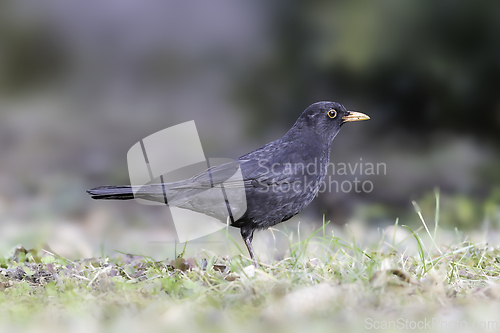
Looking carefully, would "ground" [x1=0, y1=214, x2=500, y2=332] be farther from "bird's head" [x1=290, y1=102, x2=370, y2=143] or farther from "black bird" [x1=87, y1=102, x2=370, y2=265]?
"bird's head" [x1=290, y1=102, x2=370, y2=143]

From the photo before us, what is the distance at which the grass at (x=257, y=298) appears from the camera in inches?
68.6

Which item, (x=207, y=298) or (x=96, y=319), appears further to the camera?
(x=207, y=298)

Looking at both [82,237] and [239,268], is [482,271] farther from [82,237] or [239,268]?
[82,237]

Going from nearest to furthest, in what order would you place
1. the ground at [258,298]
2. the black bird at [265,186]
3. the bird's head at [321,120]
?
the ground at [258,298], the black bird at [265,186], the bird's head at [321,120]

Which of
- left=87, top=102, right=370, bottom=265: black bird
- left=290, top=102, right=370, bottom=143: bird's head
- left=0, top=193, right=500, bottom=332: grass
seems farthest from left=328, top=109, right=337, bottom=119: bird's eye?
left=0, top=193, right=500, bottom=332: grass

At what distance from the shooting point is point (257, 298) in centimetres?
216

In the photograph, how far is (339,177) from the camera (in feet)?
21.1

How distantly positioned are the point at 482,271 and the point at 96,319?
2583mm

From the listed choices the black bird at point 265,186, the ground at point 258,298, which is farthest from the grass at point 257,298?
the black bird at point 265,186

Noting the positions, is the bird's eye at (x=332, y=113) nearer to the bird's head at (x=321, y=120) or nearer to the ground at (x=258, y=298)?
the bird's head at (x=321, y=120)

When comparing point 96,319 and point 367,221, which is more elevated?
point 96,319

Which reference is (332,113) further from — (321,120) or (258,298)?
(258,298)

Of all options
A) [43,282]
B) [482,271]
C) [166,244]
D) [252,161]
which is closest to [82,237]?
[166,244]

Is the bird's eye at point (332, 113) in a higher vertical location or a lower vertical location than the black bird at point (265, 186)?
higher
